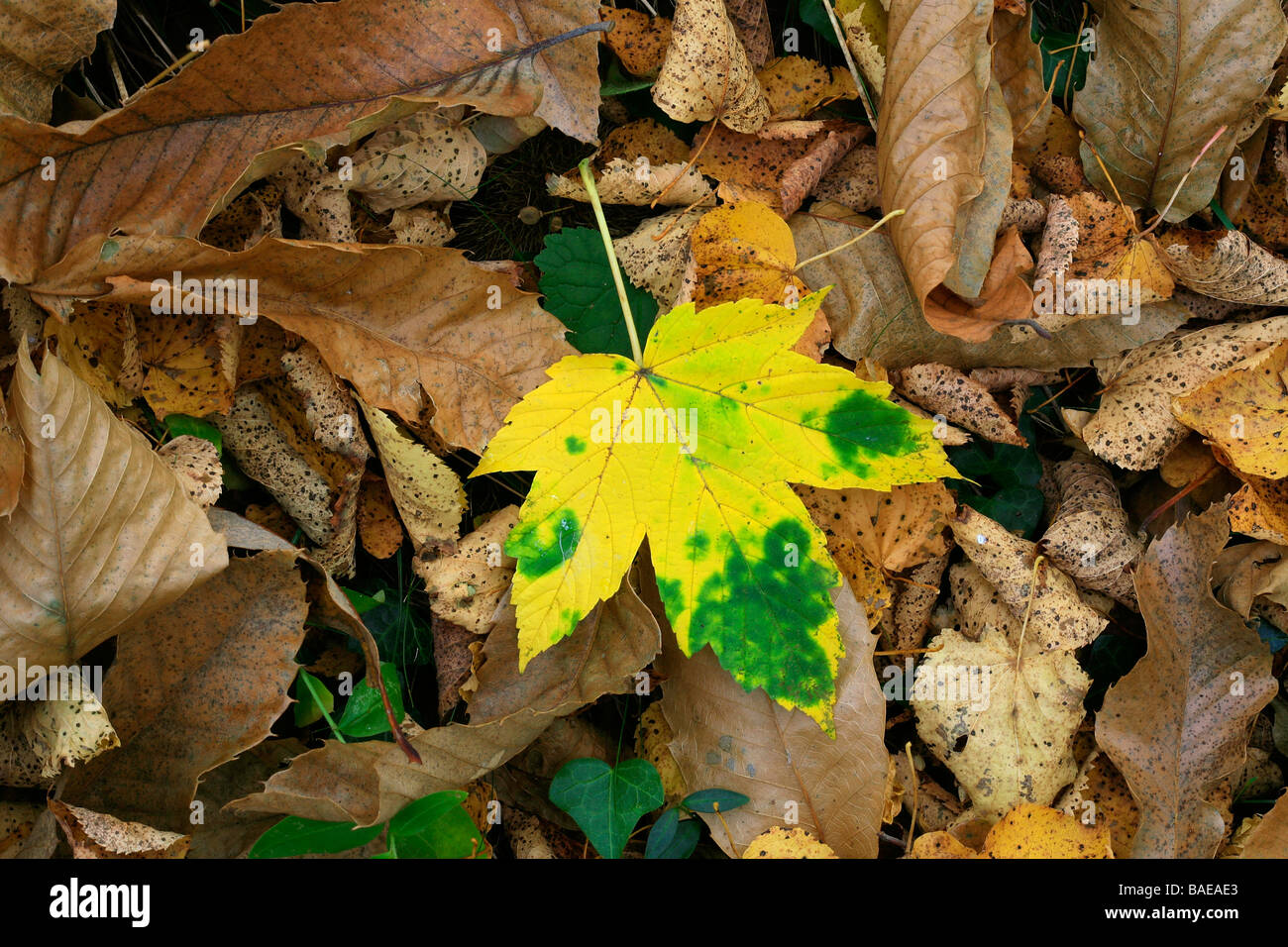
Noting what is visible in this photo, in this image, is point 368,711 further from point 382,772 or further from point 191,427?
point 191,427

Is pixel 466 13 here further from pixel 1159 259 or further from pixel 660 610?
pixel 1159 259

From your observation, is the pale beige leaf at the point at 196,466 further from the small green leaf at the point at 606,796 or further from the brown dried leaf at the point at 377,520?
the small green leaf at the point at 606,796

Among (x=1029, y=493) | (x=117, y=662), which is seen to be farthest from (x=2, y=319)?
(x=1029, y=493)

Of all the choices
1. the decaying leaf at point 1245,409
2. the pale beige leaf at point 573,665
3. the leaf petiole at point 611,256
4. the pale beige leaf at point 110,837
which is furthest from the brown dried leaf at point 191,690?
the decaying leaf at point 1245,409

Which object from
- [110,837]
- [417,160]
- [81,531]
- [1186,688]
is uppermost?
[417,160]

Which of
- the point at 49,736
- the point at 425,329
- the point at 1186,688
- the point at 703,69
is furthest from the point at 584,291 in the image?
the point at 1186,688
